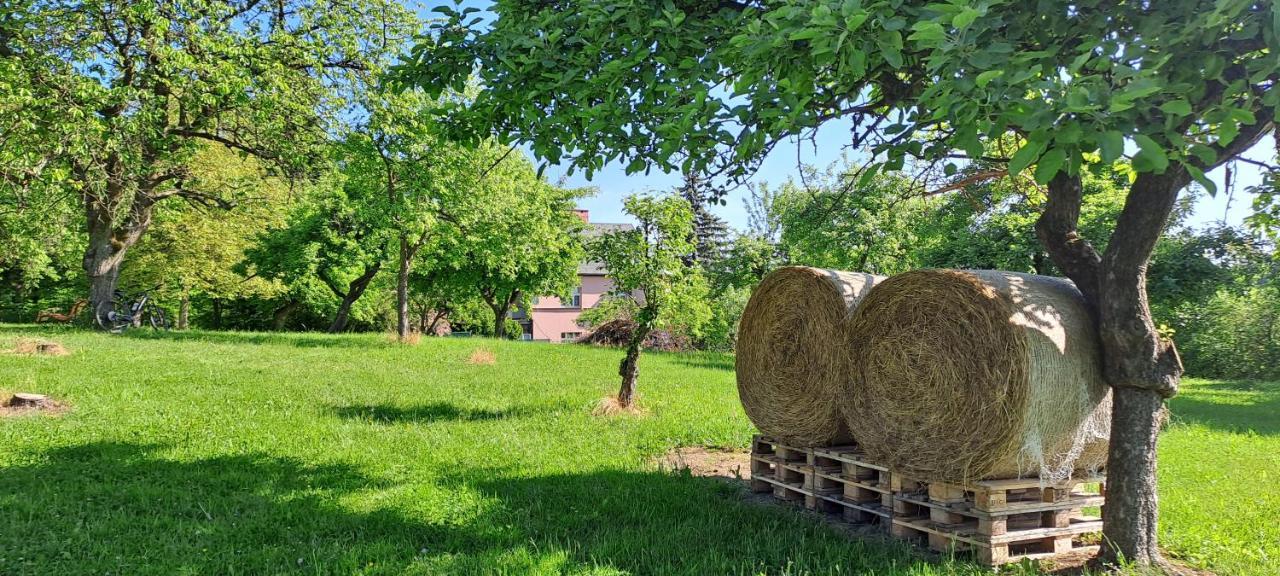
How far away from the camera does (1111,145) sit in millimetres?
2693

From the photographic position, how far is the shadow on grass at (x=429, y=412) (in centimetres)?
973

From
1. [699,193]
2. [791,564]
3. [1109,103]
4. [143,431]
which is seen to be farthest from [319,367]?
[1109,103]

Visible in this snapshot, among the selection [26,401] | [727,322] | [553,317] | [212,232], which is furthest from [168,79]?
[553,317]

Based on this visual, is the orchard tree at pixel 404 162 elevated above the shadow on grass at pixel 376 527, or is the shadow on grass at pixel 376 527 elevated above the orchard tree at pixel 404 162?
the orchard tree at pixel 404 162

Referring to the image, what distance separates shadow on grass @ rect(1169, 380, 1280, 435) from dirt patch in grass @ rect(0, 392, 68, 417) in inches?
662

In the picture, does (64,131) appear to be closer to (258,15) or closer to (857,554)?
(258,15)

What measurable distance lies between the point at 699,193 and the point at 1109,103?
3724 millimetres

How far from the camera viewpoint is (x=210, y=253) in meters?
26.1

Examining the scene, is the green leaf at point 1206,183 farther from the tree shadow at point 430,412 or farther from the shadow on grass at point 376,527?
the tree shadow at point 430,412

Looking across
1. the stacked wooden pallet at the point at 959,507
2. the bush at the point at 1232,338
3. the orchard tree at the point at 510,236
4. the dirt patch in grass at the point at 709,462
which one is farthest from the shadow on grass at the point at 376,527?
the bush at the point at 1232,338

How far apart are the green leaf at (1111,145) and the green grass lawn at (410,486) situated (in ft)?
8.64

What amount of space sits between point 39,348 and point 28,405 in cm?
618

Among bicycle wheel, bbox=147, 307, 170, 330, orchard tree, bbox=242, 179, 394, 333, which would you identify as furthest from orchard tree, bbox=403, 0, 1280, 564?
orchard tree, bbox=242, 179, 394, 333

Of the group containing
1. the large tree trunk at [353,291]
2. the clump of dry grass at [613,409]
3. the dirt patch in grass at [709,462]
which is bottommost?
the dirt patch in grass at [709,462]
